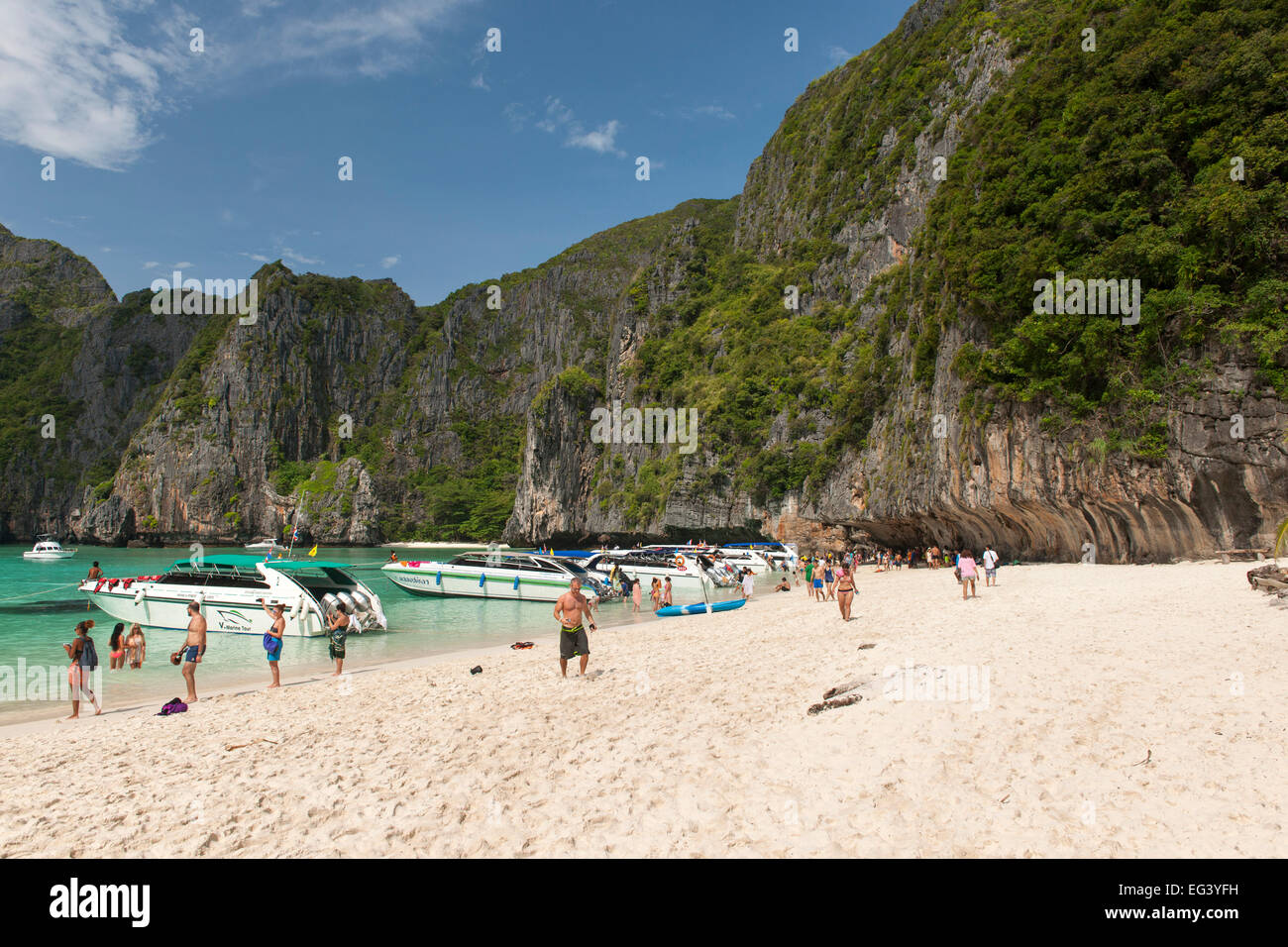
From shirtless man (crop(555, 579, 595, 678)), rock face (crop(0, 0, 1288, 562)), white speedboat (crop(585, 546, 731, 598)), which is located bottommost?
white speedboat (crop(585, 546, 731, 598))

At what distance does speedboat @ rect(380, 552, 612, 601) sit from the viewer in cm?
2817

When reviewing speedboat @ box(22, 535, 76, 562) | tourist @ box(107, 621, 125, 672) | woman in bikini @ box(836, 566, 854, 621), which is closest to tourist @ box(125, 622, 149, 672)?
tourist @ box(107, 621, 125, 672)

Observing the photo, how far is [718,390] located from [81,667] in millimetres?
53124

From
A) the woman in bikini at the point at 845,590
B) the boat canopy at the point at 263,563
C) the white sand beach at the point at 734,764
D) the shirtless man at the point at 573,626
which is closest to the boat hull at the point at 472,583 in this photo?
the boat canopy at the point at 263,563

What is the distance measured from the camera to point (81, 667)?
33.0 feet

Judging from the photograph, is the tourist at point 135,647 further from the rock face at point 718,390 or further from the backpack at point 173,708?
the rock face at point 718,390

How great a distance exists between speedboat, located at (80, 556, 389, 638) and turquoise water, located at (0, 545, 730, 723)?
1.49 ft

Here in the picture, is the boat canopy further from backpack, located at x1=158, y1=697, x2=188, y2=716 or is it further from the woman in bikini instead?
the woman in bikini

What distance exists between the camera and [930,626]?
12469 mm

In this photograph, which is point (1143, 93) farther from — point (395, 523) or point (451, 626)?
point (395, 523)

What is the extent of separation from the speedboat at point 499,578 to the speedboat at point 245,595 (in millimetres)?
8825
